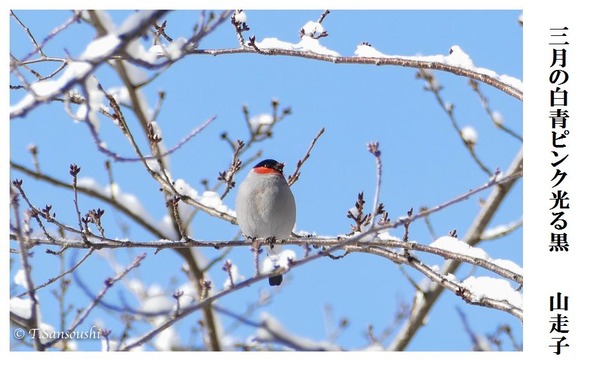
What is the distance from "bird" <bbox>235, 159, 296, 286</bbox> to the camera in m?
4.88

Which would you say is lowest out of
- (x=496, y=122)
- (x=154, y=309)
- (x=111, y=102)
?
(x=154, y=309)

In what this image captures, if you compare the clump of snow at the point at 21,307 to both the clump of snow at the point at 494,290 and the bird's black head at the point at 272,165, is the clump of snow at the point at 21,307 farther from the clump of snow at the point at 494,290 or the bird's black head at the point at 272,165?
the bird's black head at the point at 272,165

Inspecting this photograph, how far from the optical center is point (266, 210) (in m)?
4.88

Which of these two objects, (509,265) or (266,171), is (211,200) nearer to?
(266,171)

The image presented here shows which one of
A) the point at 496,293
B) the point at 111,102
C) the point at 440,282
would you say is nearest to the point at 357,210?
the point at 440,282

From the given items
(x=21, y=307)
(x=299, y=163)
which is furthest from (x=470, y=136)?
(x=21, y=307)

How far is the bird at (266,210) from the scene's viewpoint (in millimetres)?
4875

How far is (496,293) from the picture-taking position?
344 cm

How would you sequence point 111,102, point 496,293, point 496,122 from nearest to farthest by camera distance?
point 496,293, point 111,102, point 496,122

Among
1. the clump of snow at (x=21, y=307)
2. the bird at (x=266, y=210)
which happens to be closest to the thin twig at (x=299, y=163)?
the bird at (x=266, y=210)

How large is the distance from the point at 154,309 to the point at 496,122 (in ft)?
10.6

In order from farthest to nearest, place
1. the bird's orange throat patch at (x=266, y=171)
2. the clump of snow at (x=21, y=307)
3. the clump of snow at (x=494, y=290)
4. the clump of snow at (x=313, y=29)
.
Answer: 1. the bird's orange throat patch at (x=266, y=171)
2. the clump of snow at (x=313, y=29)
3. the clump of snow at (x=494, y=290)
4. the clump of snow at (x=21, y=307)

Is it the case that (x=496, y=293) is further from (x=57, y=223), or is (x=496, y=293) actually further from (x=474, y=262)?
(x=57, y=223)
